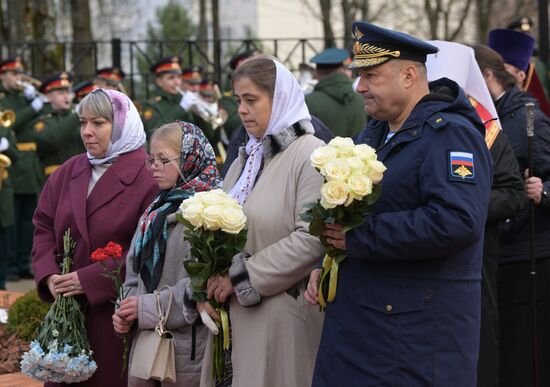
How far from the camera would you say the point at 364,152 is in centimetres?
381

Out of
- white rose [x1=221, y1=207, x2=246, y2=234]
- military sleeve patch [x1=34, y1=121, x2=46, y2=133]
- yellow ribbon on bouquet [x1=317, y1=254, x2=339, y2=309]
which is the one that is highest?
white rose [x1=221, y1=207, x2=246, y2=234]

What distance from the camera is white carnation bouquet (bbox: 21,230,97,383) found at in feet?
16.5

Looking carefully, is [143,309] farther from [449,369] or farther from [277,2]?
[277,2]

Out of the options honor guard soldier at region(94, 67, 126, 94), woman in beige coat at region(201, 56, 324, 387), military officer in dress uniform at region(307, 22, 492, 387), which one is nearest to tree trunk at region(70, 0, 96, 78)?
honor guard soldier at region(94, 67, 126, 94)

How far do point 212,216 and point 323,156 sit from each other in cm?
61

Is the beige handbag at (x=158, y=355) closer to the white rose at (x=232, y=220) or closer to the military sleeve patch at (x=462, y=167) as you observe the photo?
the white rose at (x=232, y=220)

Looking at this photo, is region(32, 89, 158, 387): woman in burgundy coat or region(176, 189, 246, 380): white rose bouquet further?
region(32, 89, 158, 387): woman in burgundy coat

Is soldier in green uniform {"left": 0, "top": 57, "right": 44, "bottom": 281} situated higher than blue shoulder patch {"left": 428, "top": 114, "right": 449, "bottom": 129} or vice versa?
blue shoulder patch {"left": 428, "top": 114, "right": 449, "bottom": 129}

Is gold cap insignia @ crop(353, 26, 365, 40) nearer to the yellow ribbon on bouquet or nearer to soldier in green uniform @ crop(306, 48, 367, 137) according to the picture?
the yellow ribbon on bouquet

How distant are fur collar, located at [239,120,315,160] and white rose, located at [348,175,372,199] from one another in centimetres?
85

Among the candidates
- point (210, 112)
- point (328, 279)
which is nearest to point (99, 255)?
point (328, 279)

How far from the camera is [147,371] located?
4715 millimetres

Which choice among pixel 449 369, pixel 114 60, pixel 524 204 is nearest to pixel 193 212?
pixel 449 369

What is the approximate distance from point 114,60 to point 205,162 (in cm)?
1241
